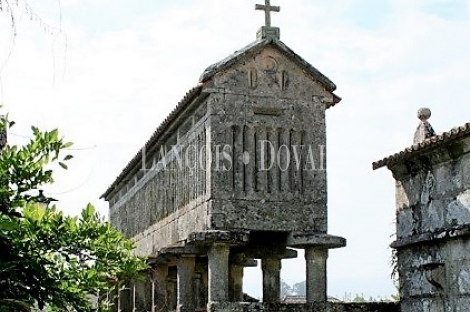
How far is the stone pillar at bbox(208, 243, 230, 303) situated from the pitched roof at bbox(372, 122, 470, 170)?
2374mm

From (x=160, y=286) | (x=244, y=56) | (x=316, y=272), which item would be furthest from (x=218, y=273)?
(x=160, y=286)

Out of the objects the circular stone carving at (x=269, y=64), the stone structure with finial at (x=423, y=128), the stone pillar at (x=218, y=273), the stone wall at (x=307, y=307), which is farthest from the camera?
the circular stone carving at (x=269, y=64)

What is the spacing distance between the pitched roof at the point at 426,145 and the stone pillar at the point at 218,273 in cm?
237

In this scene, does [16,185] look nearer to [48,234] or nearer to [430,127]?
[48,234]

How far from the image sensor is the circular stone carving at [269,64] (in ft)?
35.1

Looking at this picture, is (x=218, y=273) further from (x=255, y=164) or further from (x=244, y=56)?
(x=244, y=56)

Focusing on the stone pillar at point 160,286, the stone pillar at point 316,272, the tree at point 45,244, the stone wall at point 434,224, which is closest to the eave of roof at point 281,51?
the stone wall at point 434,224

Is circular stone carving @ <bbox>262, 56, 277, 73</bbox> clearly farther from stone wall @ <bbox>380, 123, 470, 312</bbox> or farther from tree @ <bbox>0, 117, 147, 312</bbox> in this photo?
tree @ <bbox>0, 117, 147, 312</bbox>

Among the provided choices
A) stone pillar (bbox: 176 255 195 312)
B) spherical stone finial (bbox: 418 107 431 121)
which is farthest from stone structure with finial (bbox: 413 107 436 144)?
stone pillar (bbox: 176 255 195 312)

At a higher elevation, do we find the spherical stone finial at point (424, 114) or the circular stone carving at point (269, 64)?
the circular stone carving at point (269, 64)

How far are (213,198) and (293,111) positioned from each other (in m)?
1.71

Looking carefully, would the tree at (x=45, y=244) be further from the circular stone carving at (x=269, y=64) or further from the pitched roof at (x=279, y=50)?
the circular stone carving at (x=269, y=64)

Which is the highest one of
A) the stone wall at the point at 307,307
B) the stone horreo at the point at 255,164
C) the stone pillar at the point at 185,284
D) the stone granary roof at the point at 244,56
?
the stone granary roof at the point at 244,56

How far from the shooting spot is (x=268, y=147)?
10547 millimetres
